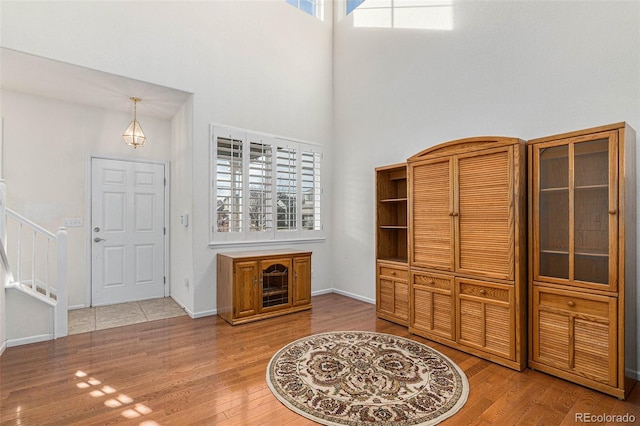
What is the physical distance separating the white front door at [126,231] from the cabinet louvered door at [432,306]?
3858 mm

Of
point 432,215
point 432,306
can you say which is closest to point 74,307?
point 432,306

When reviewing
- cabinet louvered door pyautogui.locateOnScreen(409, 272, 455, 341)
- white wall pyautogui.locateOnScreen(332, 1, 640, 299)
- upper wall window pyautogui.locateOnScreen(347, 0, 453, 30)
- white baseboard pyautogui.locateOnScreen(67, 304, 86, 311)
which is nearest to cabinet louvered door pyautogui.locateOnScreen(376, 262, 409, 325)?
cabinet louvered door pyautogui.locateOnScreen(409, 272, 455, 341)

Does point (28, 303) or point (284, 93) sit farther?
point (284, 93)

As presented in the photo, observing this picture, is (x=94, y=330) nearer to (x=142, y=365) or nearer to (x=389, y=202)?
(x=142, y=365)

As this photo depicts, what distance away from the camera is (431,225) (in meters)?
3.32

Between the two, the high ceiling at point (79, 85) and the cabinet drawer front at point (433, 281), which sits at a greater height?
the high ceiling at point (79, 85)

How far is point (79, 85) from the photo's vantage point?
12.4 ft

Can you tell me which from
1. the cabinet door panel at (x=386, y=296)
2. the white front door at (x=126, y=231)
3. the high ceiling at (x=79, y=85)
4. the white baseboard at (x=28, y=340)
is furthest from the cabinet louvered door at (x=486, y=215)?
the white front door at (x=126, y=231)

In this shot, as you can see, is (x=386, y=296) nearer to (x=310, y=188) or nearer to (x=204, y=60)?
(x=310, y=188)

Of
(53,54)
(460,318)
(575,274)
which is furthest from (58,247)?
(575,274)

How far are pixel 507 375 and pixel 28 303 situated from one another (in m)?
4.47

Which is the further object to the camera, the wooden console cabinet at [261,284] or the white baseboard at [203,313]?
the white baseboard at [203,313]

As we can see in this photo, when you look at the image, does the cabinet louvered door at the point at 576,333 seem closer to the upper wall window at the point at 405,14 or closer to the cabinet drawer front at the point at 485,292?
the cabinet drawer front at the point at 485,292

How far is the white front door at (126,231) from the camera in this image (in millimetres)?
4512
